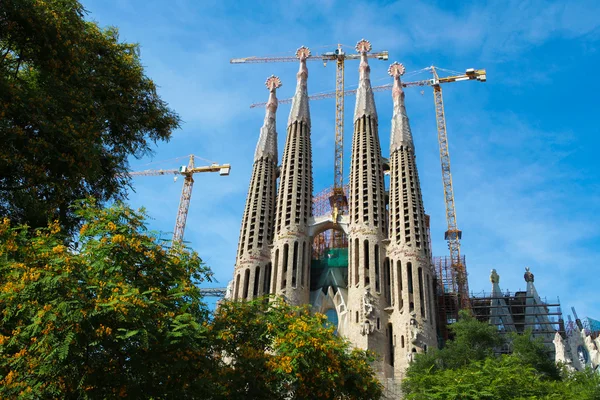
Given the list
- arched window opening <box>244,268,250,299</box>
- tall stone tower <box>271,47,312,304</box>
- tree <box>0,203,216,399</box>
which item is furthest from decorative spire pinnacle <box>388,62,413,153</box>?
tree <box>0,203,216,399</box>

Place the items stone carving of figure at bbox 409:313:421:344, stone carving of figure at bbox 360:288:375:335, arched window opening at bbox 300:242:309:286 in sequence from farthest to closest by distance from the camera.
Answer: arched window opening at bbox 300:242:309:286
stone carving of figure at bbox 360:288:375:335
stone carving of figure at bbox 409:313:421:344

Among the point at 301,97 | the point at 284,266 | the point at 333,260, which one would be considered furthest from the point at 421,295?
the point at 301,97

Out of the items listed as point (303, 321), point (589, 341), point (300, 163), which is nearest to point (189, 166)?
point (300, 163)

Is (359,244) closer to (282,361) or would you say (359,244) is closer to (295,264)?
(295,264)

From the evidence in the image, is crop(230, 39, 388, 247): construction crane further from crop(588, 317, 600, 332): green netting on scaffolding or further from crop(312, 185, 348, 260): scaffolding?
crop(588, 317, 600, 332): green netting on scaffolding

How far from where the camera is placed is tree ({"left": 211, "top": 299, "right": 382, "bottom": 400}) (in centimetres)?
1471

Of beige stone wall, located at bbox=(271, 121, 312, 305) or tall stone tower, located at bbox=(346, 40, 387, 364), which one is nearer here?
tall stone tower, located at bbox=(346, 40, 387, 364)

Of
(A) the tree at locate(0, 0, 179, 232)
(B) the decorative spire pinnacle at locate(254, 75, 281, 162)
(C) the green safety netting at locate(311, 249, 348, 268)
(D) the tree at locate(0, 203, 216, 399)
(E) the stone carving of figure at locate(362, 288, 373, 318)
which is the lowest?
(D) the tree at locate(0, 203, 216, 399)

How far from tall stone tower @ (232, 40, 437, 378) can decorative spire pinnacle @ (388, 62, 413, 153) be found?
0.12m

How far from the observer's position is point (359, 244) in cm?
4484

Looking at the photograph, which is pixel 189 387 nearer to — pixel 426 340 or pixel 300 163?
pixel 426 340

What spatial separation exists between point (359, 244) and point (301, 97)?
17.8m

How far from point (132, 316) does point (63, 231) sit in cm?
457

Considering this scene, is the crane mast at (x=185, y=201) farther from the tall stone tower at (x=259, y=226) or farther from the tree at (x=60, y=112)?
the tree at (x=60, y=112)
